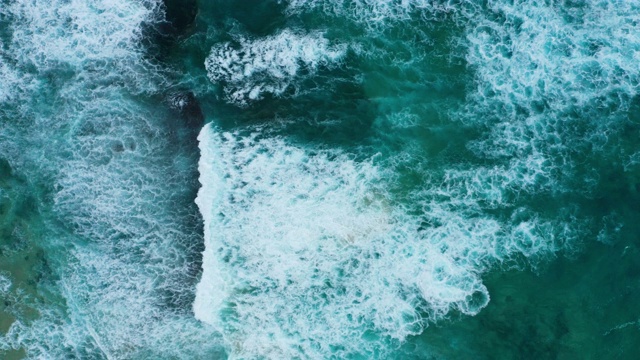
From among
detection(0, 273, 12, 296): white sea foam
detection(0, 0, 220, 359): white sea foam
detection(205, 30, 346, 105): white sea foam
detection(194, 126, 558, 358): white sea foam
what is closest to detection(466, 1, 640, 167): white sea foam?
detection(194, 126, 558, 358): white sea foam

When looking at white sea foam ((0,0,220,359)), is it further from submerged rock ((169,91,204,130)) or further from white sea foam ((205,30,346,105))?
white sea foam ((205,30,346,105))

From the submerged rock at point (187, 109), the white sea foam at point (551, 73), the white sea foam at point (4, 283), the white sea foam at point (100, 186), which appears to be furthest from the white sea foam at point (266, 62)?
the white sea foam at point (4, 283)

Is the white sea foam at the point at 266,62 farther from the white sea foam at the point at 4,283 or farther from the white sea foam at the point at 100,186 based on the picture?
the white sea foam at the point at 4,283

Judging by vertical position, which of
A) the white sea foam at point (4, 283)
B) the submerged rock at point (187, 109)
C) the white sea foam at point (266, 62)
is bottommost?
the white sea foam at point (4, 283)

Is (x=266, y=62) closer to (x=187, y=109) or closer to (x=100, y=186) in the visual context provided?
(x=187, y=109)

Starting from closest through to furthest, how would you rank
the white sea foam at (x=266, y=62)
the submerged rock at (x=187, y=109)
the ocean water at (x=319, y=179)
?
1. the ocean water at (x=319, y=179)
2. the white sea foam at (x=266, y=62)
3. the submerged rock at (x=187, y=109)
